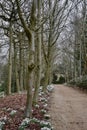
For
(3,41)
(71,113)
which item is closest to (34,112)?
(71,113)

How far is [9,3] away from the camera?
17.2m

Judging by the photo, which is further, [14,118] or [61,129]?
[14,118]

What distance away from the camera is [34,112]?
9805 millimetres

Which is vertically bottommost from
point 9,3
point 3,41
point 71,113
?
point 71,113

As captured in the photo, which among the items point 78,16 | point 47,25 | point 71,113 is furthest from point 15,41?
point 71,113

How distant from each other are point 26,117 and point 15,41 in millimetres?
14645

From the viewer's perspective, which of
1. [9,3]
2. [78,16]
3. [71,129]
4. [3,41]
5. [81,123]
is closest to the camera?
[71,129]

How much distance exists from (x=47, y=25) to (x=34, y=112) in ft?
34.2

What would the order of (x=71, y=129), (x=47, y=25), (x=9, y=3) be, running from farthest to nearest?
(x=47, y=25) → (x=9, y=3) → (x=71, y=129)

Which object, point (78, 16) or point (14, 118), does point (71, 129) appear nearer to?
point (14, 118)

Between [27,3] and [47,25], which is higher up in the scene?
[27,3]

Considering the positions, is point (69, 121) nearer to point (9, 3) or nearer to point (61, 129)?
point (61, 129)

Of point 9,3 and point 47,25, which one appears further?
point 47,25

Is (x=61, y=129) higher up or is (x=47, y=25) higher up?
(x=47, y=25)
